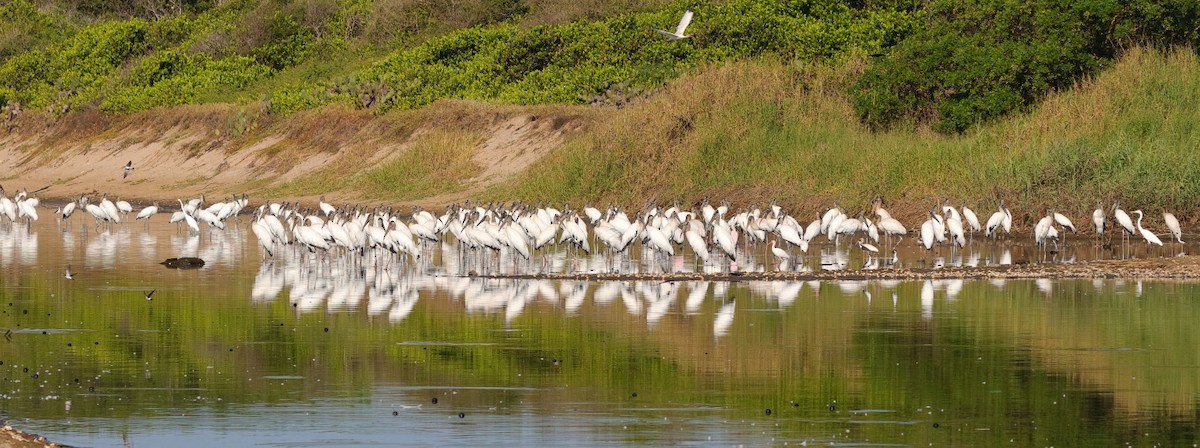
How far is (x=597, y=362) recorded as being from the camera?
14.7 meters

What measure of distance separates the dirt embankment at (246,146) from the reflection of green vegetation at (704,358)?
2184cm

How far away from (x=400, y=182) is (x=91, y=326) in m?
24.6

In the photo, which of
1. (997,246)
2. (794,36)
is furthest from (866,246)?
(794,36)

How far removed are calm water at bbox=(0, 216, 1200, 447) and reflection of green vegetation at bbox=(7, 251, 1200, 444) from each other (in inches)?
1.4

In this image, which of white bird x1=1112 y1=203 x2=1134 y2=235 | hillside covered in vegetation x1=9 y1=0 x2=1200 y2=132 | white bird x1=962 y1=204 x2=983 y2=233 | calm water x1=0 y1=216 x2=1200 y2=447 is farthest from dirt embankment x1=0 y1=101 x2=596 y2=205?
calm water x1=0 y1=216 x2=1200 y2=447

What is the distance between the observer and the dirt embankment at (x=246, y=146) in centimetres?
4300

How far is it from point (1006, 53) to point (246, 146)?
934 inches

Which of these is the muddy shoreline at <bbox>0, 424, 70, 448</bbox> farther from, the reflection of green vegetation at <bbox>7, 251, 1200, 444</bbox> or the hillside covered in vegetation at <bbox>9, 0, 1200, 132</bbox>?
the hillside covered in vegetation at <bbox>9, 0, 1200, 132</bbox>

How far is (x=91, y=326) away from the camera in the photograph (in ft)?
57.4

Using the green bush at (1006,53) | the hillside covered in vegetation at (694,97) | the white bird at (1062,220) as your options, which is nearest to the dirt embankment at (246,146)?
the hillside covered in vegetation at (694,97)

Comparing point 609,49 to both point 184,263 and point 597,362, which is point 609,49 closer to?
point 184,263

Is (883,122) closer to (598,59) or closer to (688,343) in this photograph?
(598,59)

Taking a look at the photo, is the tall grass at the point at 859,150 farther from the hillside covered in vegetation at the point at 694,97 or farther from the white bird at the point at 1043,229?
the white bird at the point at 1043,229

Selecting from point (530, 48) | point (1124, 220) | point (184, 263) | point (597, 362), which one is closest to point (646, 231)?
point (184, 263)
